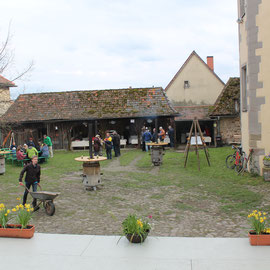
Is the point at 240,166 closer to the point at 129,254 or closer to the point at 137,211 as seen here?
the point at 137,211

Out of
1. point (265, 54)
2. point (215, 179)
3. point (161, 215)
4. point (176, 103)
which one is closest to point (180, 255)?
point (161, 215)

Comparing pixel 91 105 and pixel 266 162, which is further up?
pixel 91 105

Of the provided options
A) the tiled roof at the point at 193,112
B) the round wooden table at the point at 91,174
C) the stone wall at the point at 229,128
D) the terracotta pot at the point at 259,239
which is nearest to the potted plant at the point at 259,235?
the terracotta pot at the point at 259,239

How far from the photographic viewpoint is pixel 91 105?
27562 mm

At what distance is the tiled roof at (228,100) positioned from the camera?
26216 mm

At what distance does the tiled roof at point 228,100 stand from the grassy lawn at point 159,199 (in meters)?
9.87

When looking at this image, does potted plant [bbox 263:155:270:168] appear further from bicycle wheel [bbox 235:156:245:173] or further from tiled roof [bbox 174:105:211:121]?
tiled roof [bbox 174:105:211:121]

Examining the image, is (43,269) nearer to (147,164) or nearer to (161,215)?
(161,215)

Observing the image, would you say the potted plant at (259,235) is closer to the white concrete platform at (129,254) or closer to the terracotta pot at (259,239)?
the terracotta pot at (259,239)

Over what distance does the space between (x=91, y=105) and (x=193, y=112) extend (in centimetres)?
934

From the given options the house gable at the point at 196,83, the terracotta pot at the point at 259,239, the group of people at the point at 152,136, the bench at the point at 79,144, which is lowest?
the terracotta pot at the point at 259,239

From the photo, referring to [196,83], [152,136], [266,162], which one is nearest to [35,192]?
[266,162]

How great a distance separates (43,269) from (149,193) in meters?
6.21

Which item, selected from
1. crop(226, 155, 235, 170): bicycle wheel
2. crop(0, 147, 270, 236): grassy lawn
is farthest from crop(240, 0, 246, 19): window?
crop(0, 147, 270, 236): grassy lawn
